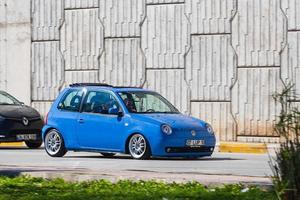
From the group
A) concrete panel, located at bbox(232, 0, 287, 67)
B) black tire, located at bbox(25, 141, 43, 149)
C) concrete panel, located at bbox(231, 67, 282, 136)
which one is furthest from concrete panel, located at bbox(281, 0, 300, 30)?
black tire, located at bbox(25, 141, 43, 149)

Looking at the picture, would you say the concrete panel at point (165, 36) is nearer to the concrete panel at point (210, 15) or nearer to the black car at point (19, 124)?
the concrete panel at point (210, 15)

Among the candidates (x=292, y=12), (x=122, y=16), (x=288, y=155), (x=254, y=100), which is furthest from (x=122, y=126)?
(x=288, y=155)

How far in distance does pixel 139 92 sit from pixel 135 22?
7.24 m

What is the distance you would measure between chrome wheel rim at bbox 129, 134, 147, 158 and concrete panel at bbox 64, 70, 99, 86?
9.03 metres

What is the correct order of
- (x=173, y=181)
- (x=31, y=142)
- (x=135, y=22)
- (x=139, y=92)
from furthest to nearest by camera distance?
(x=135, y=22) → (x=31, y=142) → (x=139, y=92) → (x=173, y=181)

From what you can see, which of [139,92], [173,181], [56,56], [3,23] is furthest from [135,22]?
[173,181]

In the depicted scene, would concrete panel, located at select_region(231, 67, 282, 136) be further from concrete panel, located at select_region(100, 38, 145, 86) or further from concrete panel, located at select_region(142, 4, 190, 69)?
concrete panel, located at select_region(100, 38, 145, 86)

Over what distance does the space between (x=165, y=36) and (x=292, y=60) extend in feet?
12.1

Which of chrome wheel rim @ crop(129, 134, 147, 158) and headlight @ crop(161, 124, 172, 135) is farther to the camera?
chrome wheel rim @ crop(129, 134, 147, 158)

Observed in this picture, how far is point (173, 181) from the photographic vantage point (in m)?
11.7

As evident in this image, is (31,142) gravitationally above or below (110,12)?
below

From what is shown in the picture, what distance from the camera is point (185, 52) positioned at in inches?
1032

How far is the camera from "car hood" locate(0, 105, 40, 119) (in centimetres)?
2319

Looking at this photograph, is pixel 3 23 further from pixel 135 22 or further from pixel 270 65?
pixel 270 65
